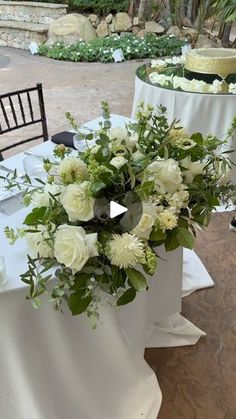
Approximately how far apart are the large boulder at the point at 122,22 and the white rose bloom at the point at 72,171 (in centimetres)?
705

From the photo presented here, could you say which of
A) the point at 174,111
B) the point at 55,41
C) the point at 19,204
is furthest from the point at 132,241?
the point at 55,41

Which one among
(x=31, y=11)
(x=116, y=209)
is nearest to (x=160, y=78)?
(x=116, y=209)

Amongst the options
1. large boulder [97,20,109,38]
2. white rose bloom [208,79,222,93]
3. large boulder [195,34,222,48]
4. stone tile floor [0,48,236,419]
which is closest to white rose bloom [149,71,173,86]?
white rose bloom [208,79,222,93]

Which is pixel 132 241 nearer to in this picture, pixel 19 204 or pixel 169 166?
pixel 169 166

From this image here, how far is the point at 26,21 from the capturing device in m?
7.82

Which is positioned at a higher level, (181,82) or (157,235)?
(157,235)

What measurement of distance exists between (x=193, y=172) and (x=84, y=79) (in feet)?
15.7

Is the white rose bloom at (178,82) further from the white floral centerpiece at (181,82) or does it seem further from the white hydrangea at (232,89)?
the white hydrangea at (232,89)

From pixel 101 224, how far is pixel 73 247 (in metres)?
0.11

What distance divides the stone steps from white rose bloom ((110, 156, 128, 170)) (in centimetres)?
708

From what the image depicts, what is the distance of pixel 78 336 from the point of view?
3.94ft

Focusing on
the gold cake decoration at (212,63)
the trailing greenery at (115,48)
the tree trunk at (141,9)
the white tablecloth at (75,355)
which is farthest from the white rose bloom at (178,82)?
the tree trunk at (141,9)

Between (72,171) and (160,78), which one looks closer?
(72,171)

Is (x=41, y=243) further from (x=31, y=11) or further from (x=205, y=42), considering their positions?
(x=31, y=11)
